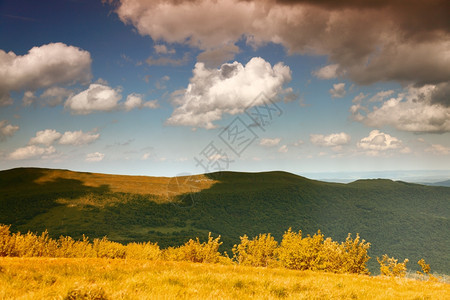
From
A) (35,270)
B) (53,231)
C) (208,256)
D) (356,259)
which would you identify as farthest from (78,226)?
(35,270)

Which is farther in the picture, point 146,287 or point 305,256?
point 305,256

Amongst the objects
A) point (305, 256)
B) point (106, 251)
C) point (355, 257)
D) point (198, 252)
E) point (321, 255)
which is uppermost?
point (106, 251)

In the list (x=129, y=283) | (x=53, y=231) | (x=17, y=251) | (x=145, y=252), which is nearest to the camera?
(x=129, y=283)

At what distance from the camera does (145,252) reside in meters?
34.2

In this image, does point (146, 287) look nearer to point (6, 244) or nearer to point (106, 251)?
point (6, 244)

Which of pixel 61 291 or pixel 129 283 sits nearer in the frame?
pixel 61 291

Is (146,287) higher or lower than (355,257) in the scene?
higher

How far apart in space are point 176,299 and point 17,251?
21.1 m

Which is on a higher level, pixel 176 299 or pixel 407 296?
pixel 176 299

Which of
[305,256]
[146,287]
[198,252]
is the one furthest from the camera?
[198,252]

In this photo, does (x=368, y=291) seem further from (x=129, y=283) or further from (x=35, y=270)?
(x=35, y=270)

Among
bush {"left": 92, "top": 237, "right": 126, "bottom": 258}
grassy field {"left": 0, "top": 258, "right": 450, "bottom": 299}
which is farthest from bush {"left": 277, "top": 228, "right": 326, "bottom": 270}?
grassy field {"left": 0, "top": 258, "right": 450, "bottom": 299}

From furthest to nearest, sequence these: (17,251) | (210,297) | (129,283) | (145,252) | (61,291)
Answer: (145,252), (17,251), (129,283), (210,297), (61,291)

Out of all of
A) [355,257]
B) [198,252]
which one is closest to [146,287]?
[198,252]
